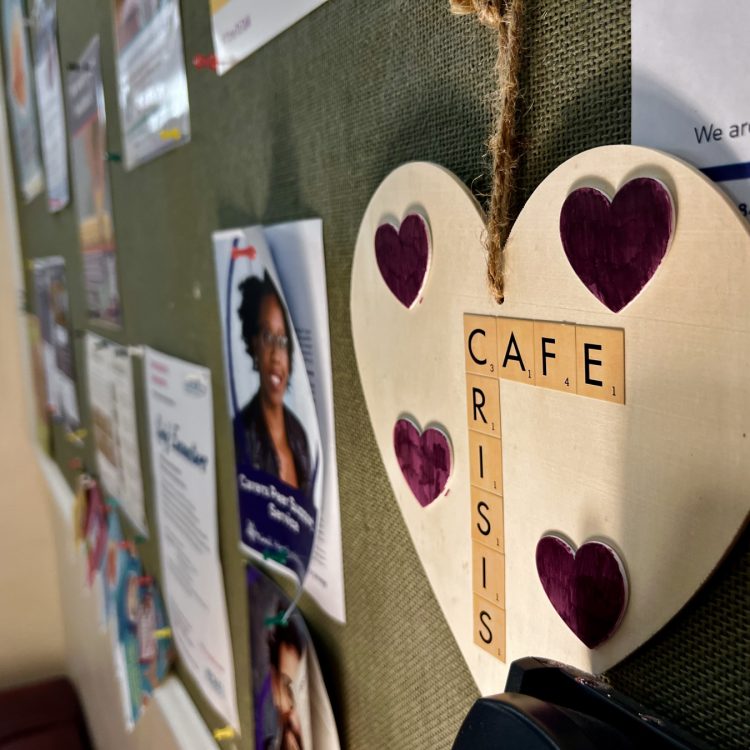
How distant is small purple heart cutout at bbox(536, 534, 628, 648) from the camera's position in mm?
276

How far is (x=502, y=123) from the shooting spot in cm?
29

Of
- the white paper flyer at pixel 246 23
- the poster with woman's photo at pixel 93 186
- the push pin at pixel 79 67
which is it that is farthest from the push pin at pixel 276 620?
the push pin at pixel 79 67

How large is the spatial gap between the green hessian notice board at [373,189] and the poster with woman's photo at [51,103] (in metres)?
0.60

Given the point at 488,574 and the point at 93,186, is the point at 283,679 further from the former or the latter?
the point at 93,186

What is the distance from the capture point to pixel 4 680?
2221 mm

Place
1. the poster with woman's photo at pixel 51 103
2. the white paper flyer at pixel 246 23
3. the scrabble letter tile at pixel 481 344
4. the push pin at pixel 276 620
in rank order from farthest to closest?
the poster with woman's photo at pixel 51 103 < the push pin at pixel 276 620 < the white paper flyer at pixel 246 23 < the scrabble letter tile at pixel 481 344

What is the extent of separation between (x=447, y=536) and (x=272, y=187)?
300mm

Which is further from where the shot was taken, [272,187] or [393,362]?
[272,187]

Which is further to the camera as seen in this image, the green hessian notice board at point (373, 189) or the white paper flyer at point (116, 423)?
the white paper flyer at point (116, 423)

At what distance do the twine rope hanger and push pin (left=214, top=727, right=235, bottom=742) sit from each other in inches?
25.9

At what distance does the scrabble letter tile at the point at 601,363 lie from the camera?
10.3 inches

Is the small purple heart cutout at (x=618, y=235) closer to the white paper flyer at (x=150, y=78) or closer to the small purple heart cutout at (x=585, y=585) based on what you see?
the small purple heart cutout at (x=585, y=585)

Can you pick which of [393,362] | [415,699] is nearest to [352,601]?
[415,699]

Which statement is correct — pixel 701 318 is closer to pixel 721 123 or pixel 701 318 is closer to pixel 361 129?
pixel 721 123
